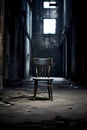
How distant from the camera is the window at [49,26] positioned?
2677cm

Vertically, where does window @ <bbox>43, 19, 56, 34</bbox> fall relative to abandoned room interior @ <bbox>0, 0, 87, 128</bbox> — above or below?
above

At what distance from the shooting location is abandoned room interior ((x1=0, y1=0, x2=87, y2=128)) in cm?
399

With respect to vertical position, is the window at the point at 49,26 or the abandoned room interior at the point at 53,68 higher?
the window at the point at 49,26

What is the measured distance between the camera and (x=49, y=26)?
26.9m

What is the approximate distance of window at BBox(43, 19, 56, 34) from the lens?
26.8 metres

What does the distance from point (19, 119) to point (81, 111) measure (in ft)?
4.23

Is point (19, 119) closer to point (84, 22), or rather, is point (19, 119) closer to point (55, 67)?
point (84, 22)

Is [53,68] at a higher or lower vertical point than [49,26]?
lower

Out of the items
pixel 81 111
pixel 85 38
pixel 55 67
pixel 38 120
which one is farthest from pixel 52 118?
pixel 55 67

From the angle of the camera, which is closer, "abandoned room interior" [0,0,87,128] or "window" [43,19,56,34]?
"abandoned room interior" [0,0,87,128]

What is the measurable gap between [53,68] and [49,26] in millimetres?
4494

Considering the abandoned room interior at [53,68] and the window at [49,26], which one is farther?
the window at [49,26]

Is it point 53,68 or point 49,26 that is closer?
point 53,68

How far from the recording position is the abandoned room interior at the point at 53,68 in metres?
3.99
